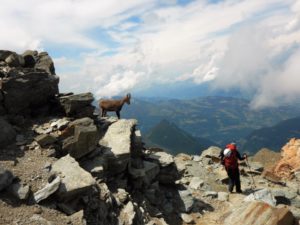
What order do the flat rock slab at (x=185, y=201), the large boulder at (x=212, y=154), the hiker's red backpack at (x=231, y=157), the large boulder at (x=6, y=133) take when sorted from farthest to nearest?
the large boulder at (x=212, y=154), the hiker's red backpack at (x=231, y=157), the flat rock slab at (x=185, y=201), the large boulder at (x=6, y=133)

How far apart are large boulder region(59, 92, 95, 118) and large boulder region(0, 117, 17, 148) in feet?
13.5

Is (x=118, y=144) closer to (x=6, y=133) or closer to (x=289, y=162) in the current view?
(x=6, y=133)

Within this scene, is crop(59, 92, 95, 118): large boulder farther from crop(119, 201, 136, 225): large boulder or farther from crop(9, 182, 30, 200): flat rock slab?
crop(9, 182, 30, 200): flat rock slab

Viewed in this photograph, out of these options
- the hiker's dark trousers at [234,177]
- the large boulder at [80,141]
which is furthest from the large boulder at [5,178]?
the hiker's dark trousers at [234,177]

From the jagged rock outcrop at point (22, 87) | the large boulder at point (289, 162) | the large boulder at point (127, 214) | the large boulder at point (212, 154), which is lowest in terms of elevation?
the large boulder at point (289, 162)

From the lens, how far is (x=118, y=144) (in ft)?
67.2

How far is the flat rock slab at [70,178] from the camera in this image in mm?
14297

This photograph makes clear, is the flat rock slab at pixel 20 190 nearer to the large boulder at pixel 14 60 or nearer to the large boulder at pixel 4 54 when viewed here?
the large boulder at pixel 14 60

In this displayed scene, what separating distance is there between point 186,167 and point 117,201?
47.5ft

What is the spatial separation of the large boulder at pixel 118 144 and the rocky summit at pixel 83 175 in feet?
0.18

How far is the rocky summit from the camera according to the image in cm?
1380

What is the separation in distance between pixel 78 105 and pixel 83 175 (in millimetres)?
7012

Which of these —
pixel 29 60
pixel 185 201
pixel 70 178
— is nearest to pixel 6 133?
pixel 70 178

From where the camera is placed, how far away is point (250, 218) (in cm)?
1798
